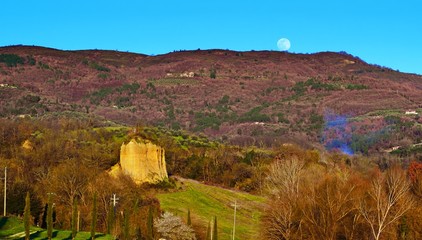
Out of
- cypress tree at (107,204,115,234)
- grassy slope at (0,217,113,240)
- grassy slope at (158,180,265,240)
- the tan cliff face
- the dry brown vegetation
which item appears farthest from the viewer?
the tan cliff face

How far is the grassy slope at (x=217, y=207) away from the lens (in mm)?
63969

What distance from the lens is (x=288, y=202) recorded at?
5372cm

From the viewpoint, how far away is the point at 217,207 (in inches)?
2985

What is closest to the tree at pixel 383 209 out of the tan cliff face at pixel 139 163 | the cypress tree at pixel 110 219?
the cypress tree at pixel 110 219

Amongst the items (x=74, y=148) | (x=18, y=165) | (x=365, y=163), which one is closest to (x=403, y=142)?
(x=365, y=163)

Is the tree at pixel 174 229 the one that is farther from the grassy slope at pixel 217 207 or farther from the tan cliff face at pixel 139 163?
the tan cliff face at pixel 139 163

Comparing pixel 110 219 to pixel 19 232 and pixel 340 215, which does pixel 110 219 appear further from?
pixel 340 215

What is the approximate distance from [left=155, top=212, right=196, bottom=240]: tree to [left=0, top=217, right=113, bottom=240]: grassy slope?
15.8 feet

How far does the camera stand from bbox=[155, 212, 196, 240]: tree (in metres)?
53.7

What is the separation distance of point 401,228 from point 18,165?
2095 inches

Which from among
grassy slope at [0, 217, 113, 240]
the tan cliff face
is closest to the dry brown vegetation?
grassy slope at [0, 217, 113, 240]

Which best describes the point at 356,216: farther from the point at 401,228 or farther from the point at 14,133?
the point at 14,133

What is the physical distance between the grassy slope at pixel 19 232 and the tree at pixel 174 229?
15.8 ft

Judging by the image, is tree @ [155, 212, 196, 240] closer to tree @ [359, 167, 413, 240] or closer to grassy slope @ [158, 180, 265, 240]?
grassy slope @ [158, 180, 265, 240]
